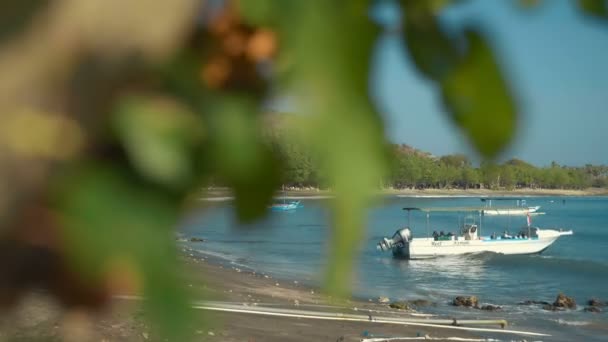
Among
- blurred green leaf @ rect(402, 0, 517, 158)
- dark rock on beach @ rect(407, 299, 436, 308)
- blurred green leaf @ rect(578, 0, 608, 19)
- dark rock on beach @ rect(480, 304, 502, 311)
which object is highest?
blurred green leaf @ rect(578, 0, 608, 19)

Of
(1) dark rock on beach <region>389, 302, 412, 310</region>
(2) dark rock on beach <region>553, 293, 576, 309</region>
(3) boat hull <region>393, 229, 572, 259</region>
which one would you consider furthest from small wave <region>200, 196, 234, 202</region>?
(3) boat hull <region>393, 229, 572, 259</region>

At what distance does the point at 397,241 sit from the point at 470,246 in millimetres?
3658

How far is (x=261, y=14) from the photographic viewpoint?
41 cm

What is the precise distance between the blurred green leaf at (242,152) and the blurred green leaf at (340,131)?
0.05 meters

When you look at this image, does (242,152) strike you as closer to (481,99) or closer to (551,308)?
(481,99)

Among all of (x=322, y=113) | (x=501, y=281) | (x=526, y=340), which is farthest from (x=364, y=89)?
(x=501, y=281)

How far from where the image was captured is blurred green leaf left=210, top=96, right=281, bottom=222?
40 cm

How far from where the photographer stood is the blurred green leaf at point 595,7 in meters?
0.52

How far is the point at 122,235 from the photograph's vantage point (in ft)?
1.22

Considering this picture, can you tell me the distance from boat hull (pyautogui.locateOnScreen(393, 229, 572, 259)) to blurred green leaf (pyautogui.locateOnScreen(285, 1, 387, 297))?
32934 mm

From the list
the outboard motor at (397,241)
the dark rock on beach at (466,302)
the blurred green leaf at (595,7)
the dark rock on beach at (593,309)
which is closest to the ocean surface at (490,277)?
the dark rock on beach at (593,309)

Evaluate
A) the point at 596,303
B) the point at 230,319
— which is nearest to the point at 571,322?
the point at 596,303

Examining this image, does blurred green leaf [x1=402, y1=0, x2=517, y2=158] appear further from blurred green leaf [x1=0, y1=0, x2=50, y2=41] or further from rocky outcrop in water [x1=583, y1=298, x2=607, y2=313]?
rocky outcrop in water [x1=583, y1=298, x2=607, y2=313]

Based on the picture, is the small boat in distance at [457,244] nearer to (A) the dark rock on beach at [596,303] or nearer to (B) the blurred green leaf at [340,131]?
(A) the dark rock on beach at [596,303]
